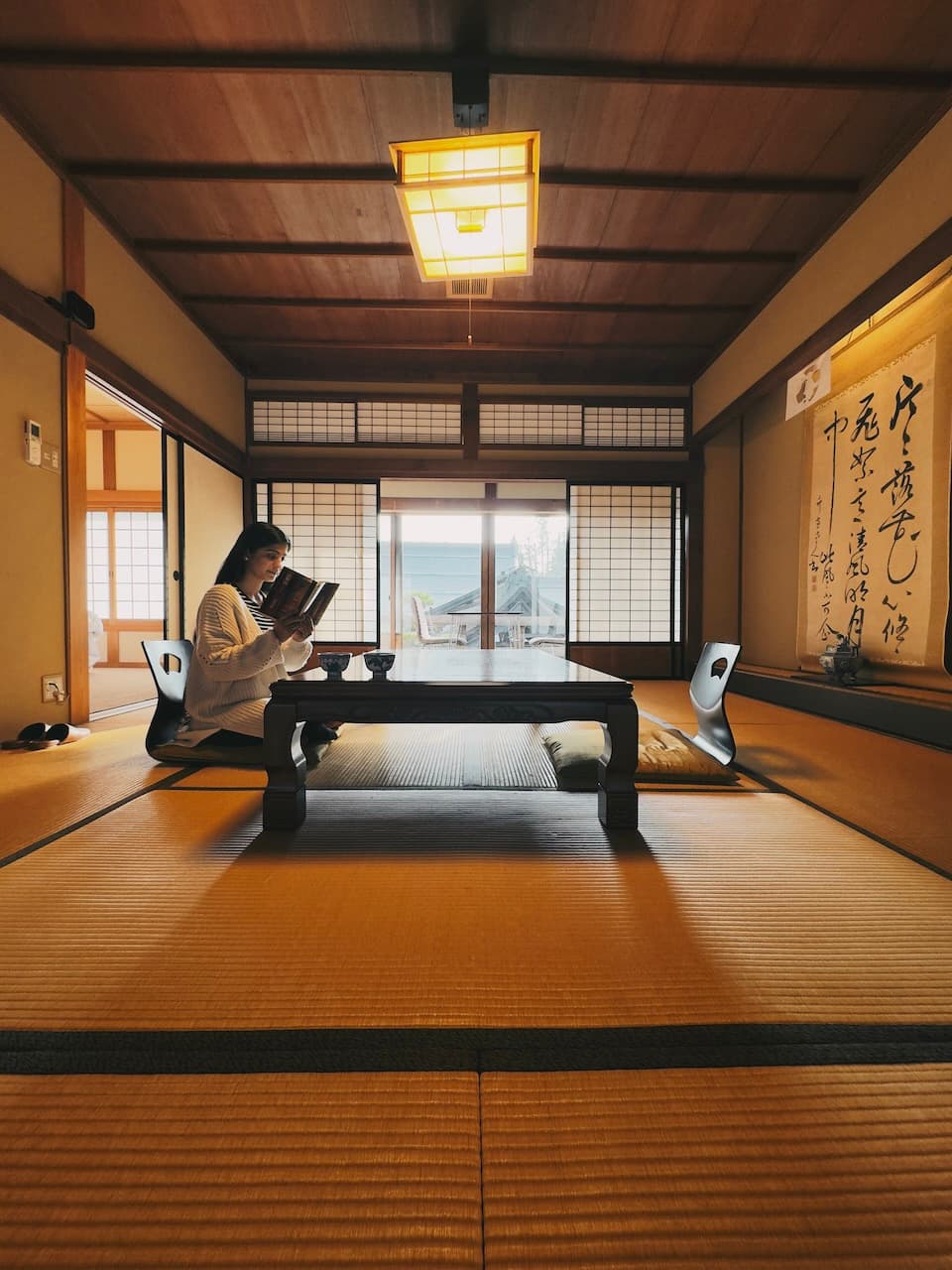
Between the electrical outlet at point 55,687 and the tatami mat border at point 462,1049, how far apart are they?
2864mm

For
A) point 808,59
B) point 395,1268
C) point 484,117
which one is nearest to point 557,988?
point 395,1268

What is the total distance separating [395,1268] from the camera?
22.6 inches

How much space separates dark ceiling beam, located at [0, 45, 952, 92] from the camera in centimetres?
259

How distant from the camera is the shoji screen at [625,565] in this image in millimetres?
6301

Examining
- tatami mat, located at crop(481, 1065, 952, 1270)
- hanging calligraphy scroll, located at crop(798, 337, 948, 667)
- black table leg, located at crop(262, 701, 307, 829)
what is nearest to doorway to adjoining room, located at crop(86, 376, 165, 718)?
black table leg, located at crop(262, 701, 307, 829)

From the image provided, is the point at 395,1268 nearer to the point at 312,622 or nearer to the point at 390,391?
the point at 312,622

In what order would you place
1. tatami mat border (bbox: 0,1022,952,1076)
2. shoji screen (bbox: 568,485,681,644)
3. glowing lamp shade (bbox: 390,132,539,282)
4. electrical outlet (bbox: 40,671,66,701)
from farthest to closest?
shoji screen (bbox: 568,485,681,644) < electrical outlet (bbox: 40,671,66,701) < glowing lamp shade (bbox: 390,132,539,282) < tatami mat border (bbox: 0,1022,952,1076)

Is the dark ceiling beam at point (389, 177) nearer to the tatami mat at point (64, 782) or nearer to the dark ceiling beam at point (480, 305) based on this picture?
the dark ceiling beam at point (480, 305)

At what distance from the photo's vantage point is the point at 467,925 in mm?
1211

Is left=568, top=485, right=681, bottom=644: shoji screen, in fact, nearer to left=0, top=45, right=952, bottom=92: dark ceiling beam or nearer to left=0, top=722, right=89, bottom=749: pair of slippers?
left=0, top=45, right=952, bottom=92: dark ceiling beam

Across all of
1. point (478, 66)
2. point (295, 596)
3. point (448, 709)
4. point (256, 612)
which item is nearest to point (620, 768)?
point (448, 709)

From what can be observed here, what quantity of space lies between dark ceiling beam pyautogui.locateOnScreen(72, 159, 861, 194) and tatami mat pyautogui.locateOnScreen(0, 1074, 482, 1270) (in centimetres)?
421

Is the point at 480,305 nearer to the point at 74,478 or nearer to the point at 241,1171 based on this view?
the point at 74,478

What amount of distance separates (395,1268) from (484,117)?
12.6 ft
